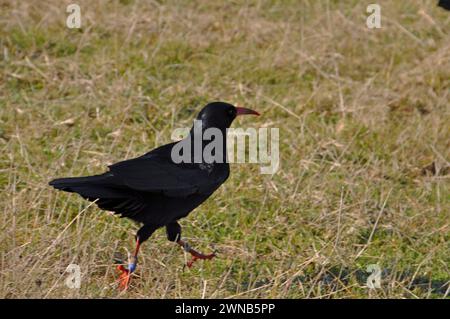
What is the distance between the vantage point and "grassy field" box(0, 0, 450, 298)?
208 inches

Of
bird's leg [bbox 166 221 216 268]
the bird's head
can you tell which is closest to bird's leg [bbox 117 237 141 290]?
bird's leg [bbox 166 221 216 268]

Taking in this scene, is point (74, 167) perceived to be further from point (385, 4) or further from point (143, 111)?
point (385, 4)

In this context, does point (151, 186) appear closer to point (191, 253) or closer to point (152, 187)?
point (152, 187)

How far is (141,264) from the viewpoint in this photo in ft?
17.4

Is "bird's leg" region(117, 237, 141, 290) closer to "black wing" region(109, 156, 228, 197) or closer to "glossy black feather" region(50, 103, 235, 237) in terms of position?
"glossy black feather" region(50, 103, 235, 237)

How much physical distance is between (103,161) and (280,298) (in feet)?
7.05

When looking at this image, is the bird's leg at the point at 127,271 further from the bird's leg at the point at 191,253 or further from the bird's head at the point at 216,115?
the bird's head at the point at 216,115

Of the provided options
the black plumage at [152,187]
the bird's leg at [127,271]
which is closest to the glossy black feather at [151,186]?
the black plumage at [152,187]

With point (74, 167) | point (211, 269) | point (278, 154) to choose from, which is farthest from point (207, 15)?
point (211, 269)

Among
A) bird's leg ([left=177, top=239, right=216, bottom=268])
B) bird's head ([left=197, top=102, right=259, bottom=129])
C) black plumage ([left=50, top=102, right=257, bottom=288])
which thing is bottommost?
bird's leg ([left=177, top=239, right=216, bottom=268])

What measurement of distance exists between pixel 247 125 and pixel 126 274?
109 inches

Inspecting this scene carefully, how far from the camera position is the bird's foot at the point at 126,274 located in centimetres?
500

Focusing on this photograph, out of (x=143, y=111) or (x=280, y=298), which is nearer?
(x=280, y=298)

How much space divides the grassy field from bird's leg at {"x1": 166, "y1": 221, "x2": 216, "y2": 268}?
0.30ft
